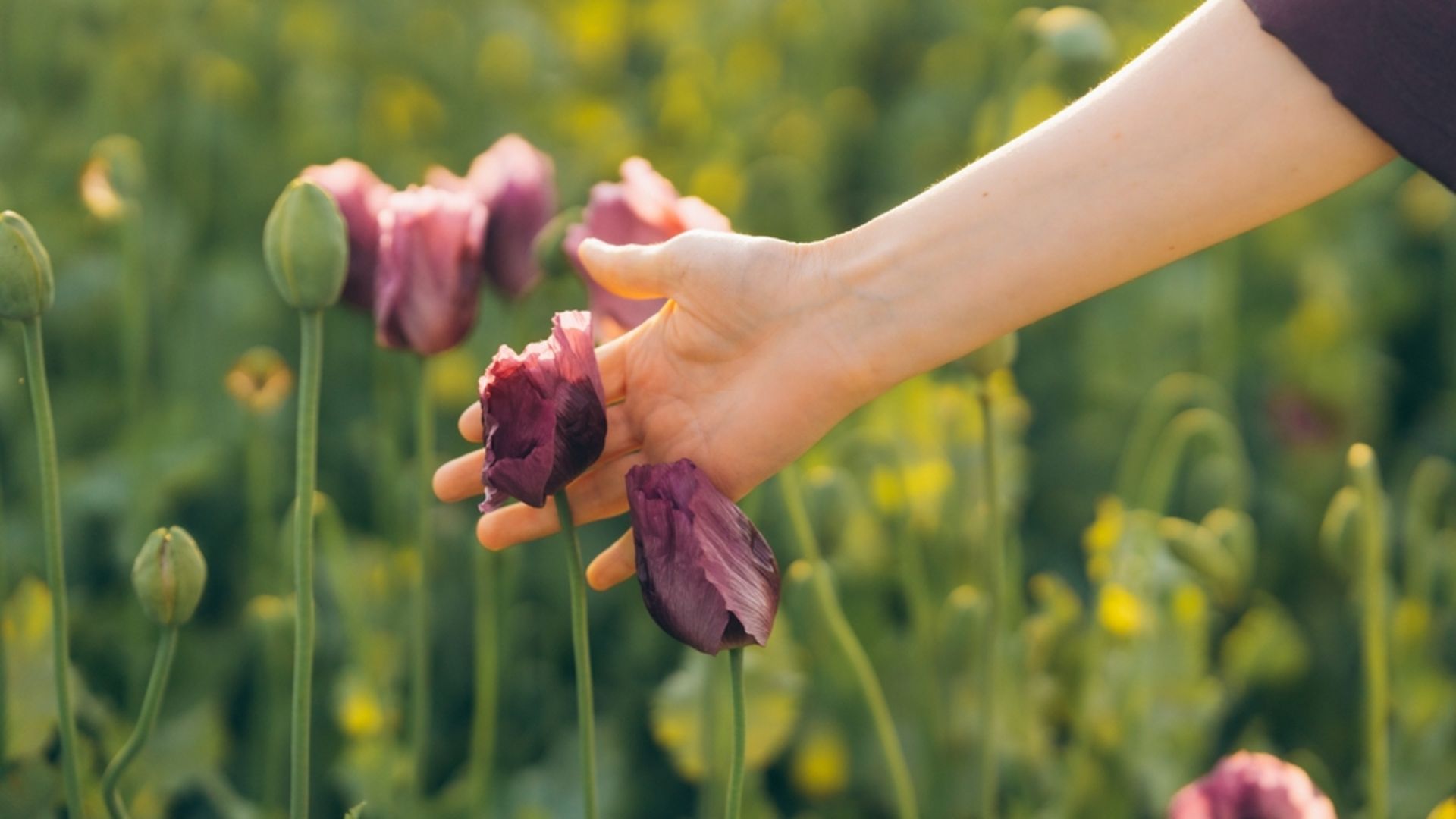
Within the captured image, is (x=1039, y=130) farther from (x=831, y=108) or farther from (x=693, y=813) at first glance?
(x=831, y=108)

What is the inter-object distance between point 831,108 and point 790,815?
1.13 m

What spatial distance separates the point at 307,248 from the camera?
814 millimetres

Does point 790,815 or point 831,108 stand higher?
point 831,108

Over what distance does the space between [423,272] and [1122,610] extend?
57 centimetres

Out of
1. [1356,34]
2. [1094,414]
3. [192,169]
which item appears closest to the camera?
[1356,34]

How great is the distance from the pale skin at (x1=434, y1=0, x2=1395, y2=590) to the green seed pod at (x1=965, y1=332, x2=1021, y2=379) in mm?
125

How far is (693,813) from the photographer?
1.27 m

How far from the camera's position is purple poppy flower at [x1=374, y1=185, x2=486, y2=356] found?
95 centimetres

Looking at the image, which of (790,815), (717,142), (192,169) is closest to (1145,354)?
(717,142)

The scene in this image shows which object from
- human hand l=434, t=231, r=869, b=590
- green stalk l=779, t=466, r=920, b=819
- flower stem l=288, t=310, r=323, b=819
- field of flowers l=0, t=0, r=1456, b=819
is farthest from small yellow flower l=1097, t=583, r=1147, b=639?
flower stem l=288, t=310, r=323, b=819

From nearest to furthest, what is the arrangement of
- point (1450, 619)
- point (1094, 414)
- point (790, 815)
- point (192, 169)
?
point (790, 815), point (1450, 619), point (1094, 414), point (192, 169)

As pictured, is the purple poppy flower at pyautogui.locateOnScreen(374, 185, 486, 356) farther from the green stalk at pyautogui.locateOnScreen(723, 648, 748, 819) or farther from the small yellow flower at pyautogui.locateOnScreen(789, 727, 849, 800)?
the small yellow flower at pyautogui.locateOnScreen(789, 727, 849, 800)

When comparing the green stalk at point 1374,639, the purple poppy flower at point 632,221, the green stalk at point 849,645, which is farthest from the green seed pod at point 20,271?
the green stalk at point 1374,639

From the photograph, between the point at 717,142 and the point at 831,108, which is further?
the point at 831,108
